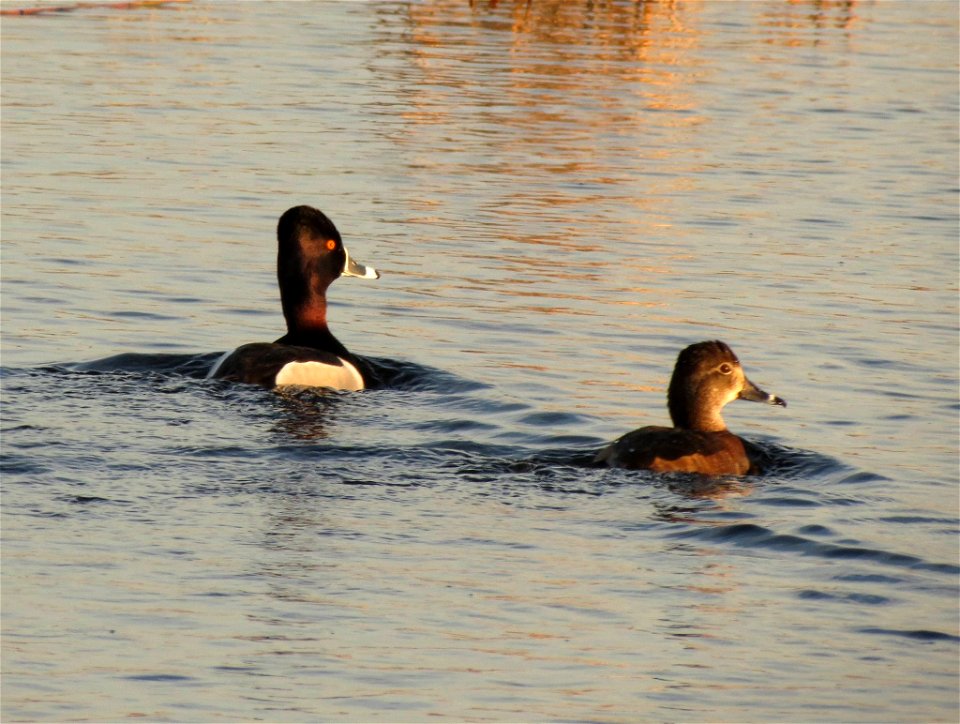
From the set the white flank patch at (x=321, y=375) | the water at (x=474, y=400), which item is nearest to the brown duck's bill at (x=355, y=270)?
the water at (x=474, y=400)

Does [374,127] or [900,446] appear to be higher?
[374,127]

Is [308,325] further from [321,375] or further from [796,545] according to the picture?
[796,545]

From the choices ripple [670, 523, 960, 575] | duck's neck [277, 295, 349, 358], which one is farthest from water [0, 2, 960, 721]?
duck's neck [277, 295, 349, 358]

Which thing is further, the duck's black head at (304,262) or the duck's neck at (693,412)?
the duck's black head at (304,262)

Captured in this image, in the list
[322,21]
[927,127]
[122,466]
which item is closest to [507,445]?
[122,466]

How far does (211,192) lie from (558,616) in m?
12.0

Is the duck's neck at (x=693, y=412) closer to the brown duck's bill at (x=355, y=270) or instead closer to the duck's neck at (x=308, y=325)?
the duck's neck at (x=308, y=325)

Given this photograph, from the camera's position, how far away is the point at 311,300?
1395 cm

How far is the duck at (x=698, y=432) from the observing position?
10883mm

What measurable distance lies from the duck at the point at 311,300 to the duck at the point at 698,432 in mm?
2510

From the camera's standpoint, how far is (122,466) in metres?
10.5

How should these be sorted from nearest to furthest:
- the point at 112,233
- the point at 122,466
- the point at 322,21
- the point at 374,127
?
the point at 122,466
the point at 112,233
the point at 374,127
the point at 322,21

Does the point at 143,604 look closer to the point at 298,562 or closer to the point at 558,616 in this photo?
the point at 298,562

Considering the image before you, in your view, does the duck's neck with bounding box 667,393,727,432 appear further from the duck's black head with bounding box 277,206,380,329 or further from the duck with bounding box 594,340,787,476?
the duck's black head with bounding box 277,206,380,329
